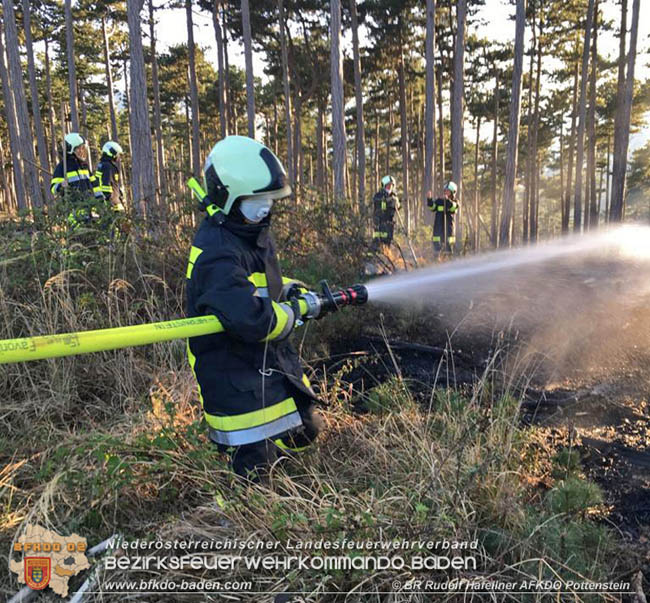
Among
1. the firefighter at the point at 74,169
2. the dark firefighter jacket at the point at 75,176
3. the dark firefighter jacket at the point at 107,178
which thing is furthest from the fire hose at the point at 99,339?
the dark firefighter jacket at the point at 75,176

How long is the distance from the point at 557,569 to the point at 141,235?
505 cm

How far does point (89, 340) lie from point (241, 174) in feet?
3.30

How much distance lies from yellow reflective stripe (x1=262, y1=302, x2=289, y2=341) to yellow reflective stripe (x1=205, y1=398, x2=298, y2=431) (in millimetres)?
417

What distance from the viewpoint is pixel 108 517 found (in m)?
2.27

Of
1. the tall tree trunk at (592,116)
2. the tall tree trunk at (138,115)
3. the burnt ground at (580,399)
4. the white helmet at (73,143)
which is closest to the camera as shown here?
the burnt ground at (580,399)

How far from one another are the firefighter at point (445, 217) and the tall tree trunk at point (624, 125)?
30.8 ft

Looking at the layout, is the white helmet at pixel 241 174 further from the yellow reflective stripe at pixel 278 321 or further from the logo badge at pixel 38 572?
the logo badge at pixel 38 572

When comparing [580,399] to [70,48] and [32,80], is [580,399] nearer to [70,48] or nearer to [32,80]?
[70,48]

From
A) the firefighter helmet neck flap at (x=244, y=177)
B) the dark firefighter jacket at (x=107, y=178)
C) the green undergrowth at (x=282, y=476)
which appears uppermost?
the dark firefighter jacket at (x=107, y=178)

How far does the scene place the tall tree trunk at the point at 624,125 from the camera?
1639cm

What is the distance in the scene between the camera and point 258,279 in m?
2.41

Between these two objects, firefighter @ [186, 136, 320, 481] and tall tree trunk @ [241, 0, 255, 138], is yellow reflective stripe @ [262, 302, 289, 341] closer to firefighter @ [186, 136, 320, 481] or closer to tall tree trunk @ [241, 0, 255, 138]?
firefighter @ [186, 136, 320, 481]

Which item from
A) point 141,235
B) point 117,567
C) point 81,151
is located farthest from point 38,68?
point 117,567

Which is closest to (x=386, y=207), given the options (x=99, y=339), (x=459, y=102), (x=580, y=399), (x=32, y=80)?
(x=459, y=102)
